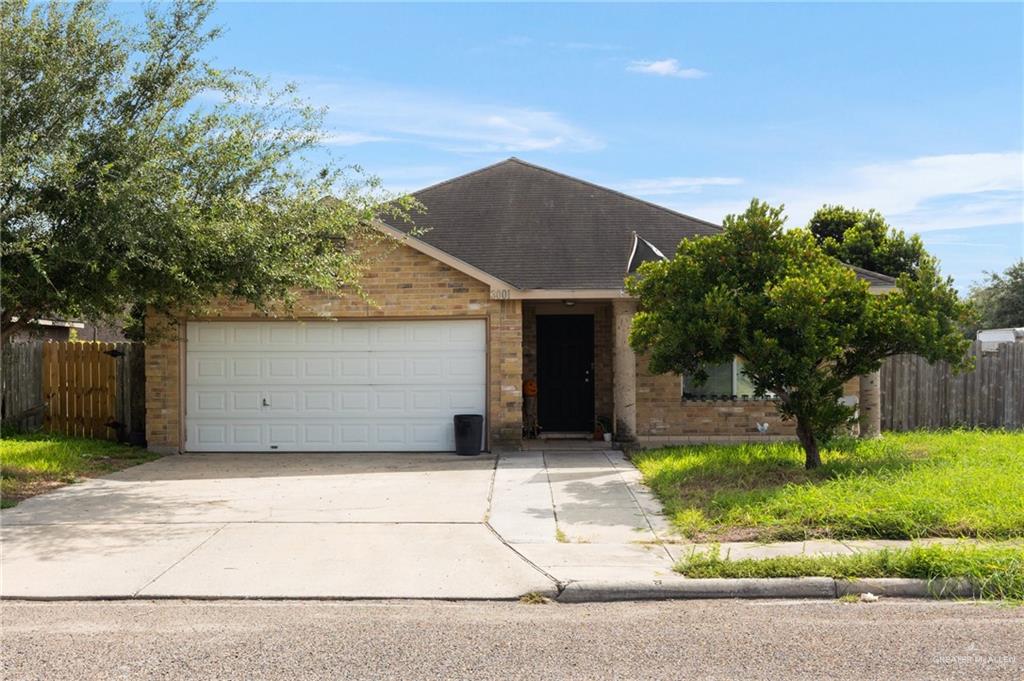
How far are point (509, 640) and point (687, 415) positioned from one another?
9.90 meters

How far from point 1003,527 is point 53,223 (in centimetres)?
1053

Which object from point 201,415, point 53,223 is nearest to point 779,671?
point 53,223

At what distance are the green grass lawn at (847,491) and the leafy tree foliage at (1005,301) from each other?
25.4 meters

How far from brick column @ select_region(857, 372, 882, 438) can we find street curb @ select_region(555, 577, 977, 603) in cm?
863

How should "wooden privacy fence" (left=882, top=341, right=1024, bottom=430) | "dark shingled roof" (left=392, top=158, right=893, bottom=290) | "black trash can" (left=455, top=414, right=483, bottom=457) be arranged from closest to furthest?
"black trash can" (left=455, top=414, right=483, bottom=457) < "dark shingled roof" (left=392, top=158, right=893, bottom=290) < "wooden privacy fence" (left=882, top=341, right=1024, bottom=430)

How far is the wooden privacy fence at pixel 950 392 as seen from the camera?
16406 millimetres

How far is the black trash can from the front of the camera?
14336 millimetres

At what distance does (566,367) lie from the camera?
16938 mm

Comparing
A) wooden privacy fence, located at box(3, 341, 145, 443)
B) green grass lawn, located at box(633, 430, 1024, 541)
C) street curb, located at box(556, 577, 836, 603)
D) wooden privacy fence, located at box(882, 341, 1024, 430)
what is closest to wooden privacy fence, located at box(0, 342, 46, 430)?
wooden privacy fence, located at box(3, 341, 145, 443)

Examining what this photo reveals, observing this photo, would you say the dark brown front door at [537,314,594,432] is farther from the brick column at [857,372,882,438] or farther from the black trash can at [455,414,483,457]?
the brick column at [857,372,882,438]

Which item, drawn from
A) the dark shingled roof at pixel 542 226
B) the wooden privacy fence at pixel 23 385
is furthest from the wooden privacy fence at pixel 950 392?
the wooden privacy fence at pixel 23 385

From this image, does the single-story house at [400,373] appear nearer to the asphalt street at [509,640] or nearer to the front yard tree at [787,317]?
the front yard tree at [787,317]

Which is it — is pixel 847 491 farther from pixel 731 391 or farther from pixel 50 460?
pixel 50 460

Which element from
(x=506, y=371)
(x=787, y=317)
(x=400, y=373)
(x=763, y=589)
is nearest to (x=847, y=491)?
(x=787, y=317)
